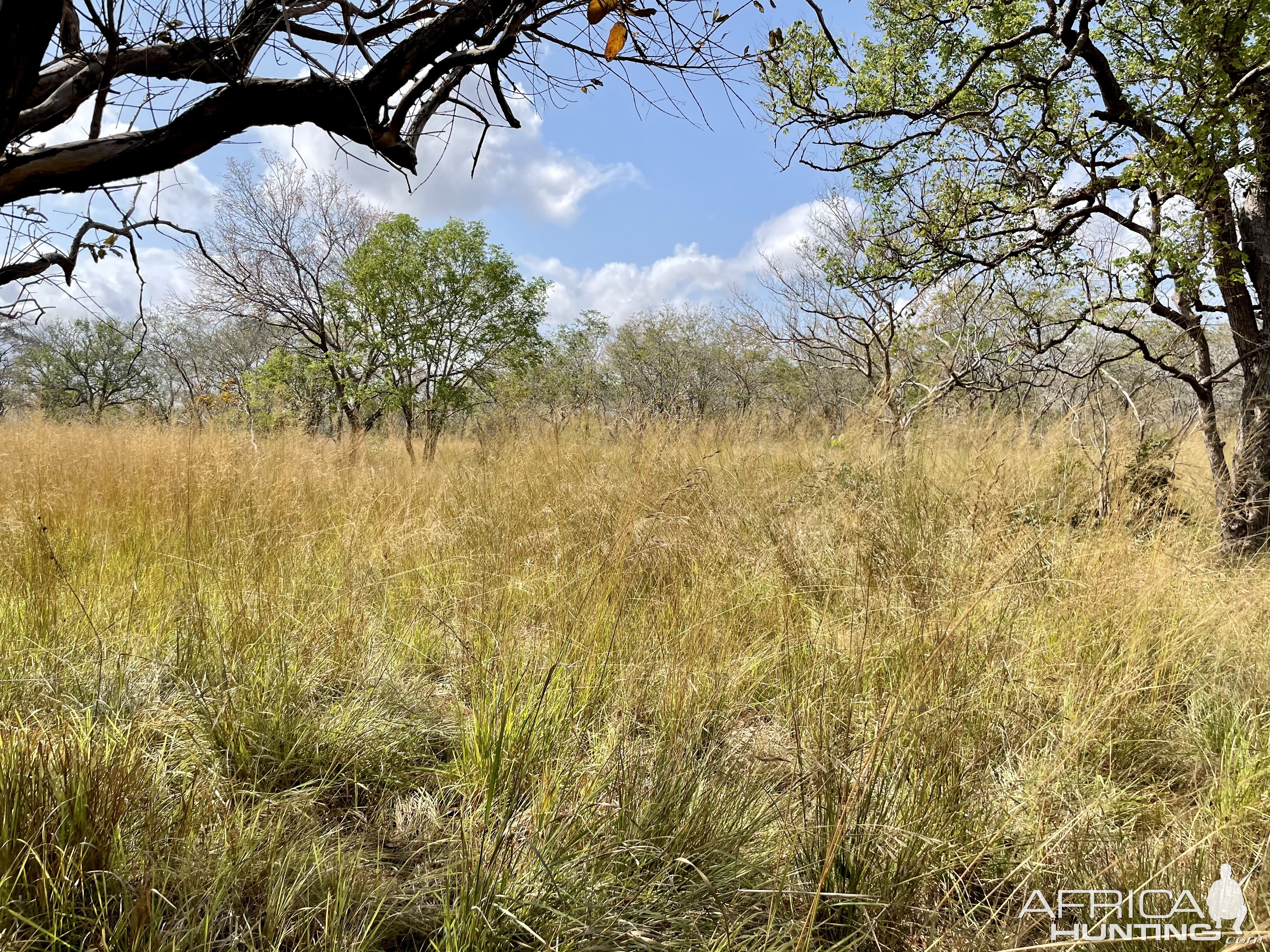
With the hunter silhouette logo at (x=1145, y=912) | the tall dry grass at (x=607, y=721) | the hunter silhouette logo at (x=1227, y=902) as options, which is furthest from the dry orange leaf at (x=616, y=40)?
the hunter silhouette logo at (x=1227, y=902)

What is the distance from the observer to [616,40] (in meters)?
1.05

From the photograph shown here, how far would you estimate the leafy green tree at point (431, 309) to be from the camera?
9633mm

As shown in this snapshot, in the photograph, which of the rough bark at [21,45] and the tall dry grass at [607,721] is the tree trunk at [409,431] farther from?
the rough bark at [21,45]

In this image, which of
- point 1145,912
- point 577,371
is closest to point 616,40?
point 1145,912

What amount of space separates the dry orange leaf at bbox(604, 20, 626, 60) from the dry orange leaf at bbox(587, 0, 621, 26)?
0.10 ft

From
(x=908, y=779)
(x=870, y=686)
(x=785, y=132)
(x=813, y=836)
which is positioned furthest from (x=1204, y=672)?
(x=785, y=132)

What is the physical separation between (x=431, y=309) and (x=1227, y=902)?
1064 centimetres

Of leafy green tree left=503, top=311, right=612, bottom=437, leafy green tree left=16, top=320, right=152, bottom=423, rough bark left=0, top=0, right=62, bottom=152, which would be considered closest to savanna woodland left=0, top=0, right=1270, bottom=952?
rough bark left=0, top=0, right=62, bottom=152

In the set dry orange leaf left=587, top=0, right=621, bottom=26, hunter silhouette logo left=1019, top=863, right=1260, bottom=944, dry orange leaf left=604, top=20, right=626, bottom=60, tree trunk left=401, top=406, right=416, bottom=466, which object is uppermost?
dry orange leaf left=587, top=0, right=621, bottom=26

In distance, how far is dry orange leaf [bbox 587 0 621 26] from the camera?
3.31 feet

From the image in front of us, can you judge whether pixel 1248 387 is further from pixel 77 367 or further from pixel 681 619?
pixel 77 367

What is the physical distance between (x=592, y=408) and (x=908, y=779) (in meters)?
6.05

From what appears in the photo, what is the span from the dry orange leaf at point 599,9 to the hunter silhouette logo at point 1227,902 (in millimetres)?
2248

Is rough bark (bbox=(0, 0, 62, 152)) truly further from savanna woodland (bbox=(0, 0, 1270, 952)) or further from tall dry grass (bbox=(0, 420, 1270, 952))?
tall dry grass (bbox=(0, 420, 1270, 952))
